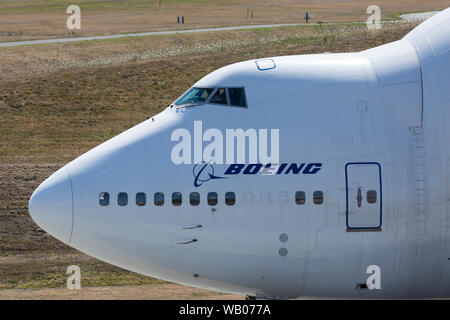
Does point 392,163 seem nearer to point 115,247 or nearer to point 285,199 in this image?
point 285,199

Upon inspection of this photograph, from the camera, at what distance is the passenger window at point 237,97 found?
21531mm

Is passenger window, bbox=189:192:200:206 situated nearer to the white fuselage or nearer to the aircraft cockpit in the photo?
the white fuselage

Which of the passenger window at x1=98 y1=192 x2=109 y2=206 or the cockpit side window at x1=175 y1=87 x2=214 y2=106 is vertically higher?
the cockpit side window at x1=175 y1=87 x2=214 y2=106

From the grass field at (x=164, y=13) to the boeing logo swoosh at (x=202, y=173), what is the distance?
63.3 m

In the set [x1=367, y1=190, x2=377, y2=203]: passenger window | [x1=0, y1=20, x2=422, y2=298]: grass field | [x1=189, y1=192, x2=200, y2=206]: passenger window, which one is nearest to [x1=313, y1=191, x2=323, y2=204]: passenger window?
[x1=367, y1=190, x2=377, y2=203]: passenger window

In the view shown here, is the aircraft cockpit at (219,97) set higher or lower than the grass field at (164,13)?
lower

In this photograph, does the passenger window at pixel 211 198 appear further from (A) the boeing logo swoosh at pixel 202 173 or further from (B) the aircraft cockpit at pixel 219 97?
(B) the aircraft cockpit at pixel 219 97

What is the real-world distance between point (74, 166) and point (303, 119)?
5.75 metres

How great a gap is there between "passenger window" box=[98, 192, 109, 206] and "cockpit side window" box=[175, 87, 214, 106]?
304 cm

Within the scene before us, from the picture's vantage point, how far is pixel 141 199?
20875 mm

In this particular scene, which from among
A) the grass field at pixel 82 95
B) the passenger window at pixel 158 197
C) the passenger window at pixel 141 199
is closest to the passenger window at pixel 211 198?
the passenger window at pixel 158 197

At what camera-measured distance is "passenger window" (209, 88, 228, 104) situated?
71.0 feet
